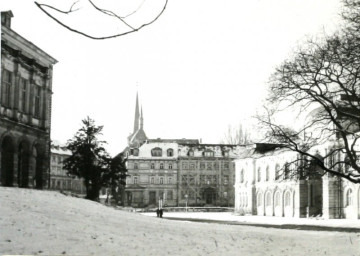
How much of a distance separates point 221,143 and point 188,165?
1.37 m

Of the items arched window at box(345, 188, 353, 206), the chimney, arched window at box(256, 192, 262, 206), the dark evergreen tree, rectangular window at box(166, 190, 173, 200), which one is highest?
the chimney

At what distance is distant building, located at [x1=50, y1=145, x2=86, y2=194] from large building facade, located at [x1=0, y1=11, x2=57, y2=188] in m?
0.10

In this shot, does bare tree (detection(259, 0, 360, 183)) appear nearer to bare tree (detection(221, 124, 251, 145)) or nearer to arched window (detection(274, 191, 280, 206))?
bare tree (detection(221, 124, 251, 145))

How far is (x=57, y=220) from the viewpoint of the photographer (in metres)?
5.47

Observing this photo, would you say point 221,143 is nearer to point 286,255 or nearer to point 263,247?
point 263,247

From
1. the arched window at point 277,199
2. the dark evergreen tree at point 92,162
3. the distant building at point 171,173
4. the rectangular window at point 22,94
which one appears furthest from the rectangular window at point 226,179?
the arched window at point 277,199

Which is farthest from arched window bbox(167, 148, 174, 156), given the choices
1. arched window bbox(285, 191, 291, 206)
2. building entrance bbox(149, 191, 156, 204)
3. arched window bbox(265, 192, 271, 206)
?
arched window bbox(265, 192, 271, 206)

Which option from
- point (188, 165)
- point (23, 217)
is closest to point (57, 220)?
point (23, 217)

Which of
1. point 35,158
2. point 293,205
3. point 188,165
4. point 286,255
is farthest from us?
point 293,205

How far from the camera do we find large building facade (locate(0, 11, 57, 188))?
5.49 m

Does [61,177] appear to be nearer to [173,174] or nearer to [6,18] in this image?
[173,174]

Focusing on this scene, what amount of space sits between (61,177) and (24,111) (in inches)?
37.3

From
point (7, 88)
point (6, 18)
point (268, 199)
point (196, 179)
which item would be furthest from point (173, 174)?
point (268, 199)

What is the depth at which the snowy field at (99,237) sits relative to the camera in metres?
4.55
